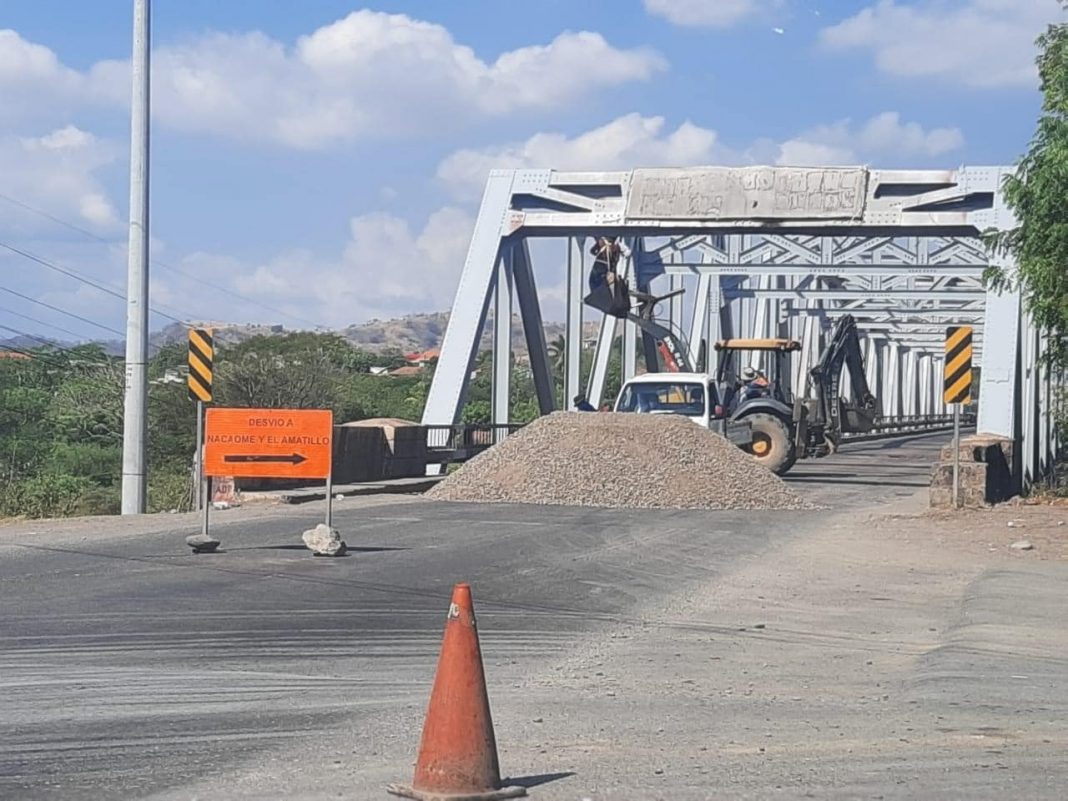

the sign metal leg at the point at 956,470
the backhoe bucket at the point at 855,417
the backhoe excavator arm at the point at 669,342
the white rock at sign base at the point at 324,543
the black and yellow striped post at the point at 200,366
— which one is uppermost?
the backhoe excavator arm at the point at 669,342

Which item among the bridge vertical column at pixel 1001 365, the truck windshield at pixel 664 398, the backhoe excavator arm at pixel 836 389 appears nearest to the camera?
the bridge vertical column at pixel 1001 365

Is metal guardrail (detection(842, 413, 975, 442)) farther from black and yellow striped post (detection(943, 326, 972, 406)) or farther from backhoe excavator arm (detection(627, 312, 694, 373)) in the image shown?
black and yellow striped post (detection(943, 326, 972, 406))

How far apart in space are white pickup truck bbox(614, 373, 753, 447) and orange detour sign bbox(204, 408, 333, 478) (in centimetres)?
1602

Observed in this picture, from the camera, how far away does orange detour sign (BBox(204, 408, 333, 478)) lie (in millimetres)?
15953

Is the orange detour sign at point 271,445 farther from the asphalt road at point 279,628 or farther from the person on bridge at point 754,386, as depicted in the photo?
the person on bridge at point 754,386

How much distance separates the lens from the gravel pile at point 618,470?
2425 cm

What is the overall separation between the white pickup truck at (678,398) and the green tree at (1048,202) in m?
10.3

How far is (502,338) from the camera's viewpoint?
3394 centimetres

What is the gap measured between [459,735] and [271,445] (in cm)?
1045

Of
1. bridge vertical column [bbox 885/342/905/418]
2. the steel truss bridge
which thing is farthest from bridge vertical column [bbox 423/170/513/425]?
bridge vertical column [bbox 885/342/905/418]

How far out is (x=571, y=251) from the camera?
3719 cm

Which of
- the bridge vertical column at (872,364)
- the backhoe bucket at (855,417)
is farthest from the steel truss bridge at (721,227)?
the bridge vertical column at (872,364)

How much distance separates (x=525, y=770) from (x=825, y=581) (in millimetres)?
8357

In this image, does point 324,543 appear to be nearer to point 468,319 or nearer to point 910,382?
point 468,319
